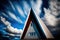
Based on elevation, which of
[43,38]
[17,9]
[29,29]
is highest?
[17,9]

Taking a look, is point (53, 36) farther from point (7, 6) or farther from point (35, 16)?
point (7, 6)

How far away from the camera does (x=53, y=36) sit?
5.75 ft

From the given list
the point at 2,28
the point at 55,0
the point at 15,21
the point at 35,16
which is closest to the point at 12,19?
the point at 15,21

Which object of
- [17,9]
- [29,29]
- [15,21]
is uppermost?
[17,9]

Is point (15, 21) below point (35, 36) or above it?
above

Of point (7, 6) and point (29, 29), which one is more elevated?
point (7, 6)

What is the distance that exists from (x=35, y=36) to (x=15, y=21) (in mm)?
343

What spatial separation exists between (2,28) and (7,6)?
31cm

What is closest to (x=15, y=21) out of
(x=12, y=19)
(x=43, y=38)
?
(x=12, y=19)

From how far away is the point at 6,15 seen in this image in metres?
1.86

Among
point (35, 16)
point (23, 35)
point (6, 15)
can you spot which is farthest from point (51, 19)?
point (6, 15)

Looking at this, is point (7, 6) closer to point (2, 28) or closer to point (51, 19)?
point (2, 28)

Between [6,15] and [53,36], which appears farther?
[6,15]

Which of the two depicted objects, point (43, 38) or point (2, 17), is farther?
point (2, 17)
